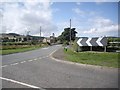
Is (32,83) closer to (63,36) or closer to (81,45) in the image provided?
(81,45)

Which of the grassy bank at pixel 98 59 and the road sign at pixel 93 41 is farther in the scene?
the road sign at pixel 93 41

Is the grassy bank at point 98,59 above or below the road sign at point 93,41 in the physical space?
below

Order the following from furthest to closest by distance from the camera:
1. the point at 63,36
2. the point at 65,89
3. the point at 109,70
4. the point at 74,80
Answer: the point at 63,36, the point at 109,70, the point at 74,80, the point at 65,89

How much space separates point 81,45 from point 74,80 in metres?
17.7

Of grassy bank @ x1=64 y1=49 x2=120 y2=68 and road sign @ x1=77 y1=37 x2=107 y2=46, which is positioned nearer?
grassy bank @ x1=64 y1=49 x2=120 y2=68

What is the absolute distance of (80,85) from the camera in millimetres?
8055

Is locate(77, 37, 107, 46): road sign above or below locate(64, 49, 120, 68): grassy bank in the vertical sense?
above

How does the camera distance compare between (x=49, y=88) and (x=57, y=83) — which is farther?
(x=57, y=83)

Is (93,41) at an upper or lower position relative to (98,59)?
upper

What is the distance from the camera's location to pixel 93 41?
25922 mm

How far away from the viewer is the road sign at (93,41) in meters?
25.4

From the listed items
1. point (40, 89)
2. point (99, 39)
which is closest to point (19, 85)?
point (40, 89)

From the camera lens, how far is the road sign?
2539cm

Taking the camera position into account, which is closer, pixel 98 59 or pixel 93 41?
pixel 98 59
